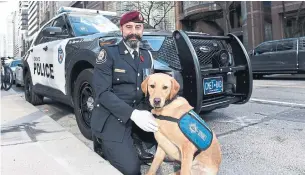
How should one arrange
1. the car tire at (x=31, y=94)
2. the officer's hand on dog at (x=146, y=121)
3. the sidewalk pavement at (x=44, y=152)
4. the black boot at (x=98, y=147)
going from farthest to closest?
the car tire at (x=31, y=94)
the black boot at (x=98, y=147)
the sidewalk pavement at (x=44, y=152)
the officer's hand on dog at (x=146, y=121)

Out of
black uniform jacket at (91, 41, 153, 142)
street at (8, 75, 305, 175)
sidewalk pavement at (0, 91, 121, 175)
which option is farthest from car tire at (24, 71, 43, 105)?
black uniform jacket at (91, 41, 153, 142)

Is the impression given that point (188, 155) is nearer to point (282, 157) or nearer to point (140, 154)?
point (140, 154)

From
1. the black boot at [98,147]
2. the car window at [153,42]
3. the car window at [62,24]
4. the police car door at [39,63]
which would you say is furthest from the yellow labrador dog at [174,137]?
the police car door at [39,63]

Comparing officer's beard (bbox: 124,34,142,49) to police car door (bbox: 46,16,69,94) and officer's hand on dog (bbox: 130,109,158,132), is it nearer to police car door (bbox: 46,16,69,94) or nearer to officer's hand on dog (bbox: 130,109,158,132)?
officer's hand on dog (bbox: 130,109,158,132)

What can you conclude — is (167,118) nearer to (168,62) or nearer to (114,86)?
(114,86)

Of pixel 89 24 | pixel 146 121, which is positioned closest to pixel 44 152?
pixel 146 121

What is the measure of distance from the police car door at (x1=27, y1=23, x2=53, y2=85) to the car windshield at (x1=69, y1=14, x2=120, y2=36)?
769mm

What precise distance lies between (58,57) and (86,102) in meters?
1.15

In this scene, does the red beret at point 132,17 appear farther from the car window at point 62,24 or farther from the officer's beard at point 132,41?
the car window at point 62,24

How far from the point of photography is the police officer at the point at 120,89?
250 centimetres

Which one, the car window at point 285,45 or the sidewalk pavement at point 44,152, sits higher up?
the car window at point 285,45

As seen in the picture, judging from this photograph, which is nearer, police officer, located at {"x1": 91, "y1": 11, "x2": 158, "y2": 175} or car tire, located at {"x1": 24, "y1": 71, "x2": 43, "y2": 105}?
police officer, located at {"x1": 91, "y1": 11, "x2": 158, "y2": 175}

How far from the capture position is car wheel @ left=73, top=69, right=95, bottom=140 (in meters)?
3.52

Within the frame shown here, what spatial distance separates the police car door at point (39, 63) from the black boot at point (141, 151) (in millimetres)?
2427
